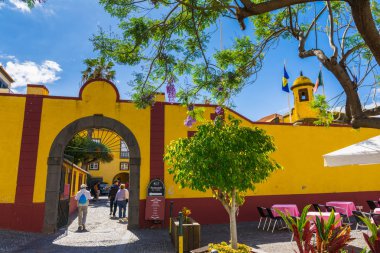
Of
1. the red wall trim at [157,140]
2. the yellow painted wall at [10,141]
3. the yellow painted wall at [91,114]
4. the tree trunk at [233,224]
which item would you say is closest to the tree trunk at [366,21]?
the tree trunk at [233,224]

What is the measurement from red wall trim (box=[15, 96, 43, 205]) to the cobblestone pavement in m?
1.30

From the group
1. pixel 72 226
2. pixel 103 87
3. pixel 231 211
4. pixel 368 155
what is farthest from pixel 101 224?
pixel 368 155

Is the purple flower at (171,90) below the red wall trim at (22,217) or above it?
above

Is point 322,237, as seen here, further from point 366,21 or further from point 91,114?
point 91,114

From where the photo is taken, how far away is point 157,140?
457 inches

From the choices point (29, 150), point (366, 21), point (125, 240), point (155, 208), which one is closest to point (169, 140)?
point (155, 208)

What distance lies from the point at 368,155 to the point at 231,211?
2.89 meters

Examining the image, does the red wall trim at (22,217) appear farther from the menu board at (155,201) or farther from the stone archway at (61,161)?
the menu board at (155,201)

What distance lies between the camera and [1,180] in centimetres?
1032

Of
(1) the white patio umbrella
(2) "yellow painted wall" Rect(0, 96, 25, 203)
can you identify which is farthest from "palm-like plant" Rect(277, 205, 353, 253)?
(2) "yellow painted wall" Rect(0, 96, 25, 203)

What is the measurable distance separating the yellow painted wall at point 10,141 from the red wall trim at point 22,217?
31cm

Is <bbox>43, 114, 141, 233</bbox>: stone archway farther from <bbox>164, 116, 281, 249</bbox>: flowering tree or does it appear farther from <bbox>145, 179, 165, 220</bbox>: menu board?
<bbox>164, 116, 281, 249</bbox>: flowering tree

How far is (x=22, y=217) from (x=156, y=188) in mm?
4543

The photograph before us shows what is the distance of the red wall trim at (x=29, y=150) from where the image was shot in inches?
407
